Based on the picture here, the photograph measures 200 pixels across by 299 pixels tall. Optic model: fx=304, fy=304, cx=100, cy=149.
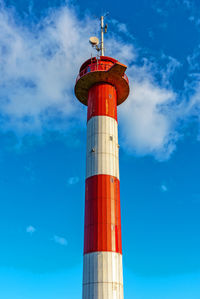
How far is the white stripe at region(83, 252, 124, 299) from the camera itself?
2534 centimetres

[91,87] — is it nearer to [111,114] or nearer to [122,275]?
[111,114]

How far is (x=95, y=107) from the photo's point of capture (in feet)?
108

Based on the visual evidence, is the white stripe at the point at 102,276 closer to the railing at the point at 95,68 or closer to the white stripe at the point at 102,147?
the white stripe at the point at 102,147

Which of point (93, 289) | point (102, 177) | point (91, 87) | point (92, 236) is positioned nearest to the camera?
point (93, 289)

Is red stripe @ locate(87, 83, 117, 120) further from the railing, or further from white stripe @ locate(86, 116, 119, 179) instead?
the railing

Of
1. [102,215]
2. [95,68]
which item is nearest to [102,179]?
[102,215]

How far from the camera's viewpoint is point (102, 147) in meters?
30.7

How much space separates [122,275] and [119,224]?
175 inches

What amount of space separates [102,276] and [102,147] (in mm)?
12031

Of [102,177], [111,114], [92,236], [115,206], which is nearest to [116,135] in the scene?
[111,114]

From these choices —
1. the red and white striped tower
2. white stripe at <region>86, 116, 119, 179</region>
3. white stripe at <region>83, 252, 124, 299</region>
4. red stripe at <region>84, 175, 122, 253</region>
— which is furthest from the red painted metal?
white stripe at <region>83, 252, 124, 299</region>

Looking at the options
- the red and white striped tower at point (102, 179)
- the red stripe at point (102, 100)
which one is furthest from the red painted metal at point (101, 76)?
the red stripe at point (102, 100)

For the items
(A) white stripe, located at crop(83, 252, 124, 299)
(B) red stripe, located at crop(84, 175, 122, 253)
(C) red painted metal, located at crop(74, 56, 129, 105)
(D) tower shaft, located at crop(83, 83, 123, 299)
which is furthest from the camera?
(C) red painted metal, located at crop(74, 56, 129, 105)

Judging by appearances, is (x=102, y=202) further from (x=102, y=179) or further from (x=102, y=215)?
(x=102, y=179)
